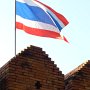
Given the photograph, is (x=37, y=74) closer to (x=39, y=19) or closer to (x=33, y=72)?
(x=33, y=72)

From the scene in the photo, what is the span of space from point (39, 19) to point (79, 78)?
9.88 ft

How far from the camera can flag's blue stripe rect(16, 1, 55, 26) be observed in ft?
54.4

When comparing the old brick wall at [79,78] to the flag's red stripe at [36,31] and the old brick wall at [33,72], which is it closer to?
the old brick wall at [33,72]

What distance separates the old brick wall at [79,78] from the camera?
1485 cm

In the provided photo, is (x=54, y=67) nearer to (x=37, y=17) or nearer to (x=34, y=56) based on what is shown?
(x=34, y=56)

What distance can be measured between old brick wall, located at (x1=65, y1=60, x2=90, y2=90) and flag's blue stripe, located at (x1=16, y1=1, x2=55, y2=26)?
7.92 feet

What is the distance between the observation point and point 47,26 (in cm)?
1653

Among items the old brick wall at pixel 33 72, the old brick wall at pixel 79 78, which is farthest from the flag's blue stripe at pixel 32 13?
the old brick wall at pixel 79 78

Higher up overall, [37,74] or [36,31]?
[36,31]

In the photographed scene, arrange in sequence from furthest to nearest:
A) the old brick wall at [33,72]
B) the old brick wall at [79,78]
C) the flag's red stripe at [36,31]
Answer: the flag's red stripe at [36,31] < the old brick wall at [79,78] < the old brick wall at [33,72]

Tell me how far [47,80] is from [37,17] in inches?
119

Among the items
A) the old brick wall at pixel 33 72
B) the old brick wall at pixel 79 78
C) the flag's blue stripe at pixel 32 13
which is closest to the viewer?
the old brick wall at pixel 33 72

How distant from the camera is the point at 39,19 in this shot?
16656 mm

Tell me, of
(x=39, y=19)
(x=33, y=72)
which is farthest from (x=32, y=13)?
(x=33, y=72)
